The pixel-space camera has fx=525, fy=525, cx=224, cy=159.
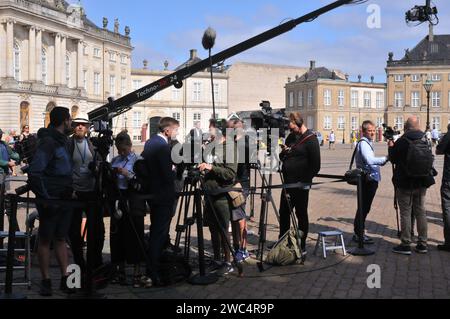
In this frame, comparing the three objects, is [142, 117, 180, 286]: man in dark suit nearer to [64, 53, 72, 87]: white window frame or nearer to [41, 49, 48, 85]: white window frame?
[41, 49, 48, 85]: white window frame

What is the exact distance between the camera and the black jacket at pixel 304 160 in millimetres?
7688

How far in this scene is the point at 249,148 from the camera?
751 centimetres

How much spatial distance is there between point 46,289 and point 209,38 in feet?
11.5

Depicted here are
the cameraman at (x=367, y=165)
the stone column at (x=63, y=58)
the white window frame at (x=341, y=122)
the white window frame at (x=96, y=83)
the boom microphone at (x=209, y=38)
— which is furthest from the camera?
the white window frame at (x=341, y=122)

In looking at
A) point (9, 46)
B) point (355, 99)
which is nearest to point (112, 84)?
point (9, 46)

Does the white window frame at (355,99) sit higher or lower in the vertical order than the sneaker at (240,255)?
higher

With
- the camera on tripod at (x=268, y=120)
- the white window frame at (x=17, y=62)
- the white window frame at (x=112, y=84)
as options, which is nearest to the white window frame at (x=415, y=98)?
the white window frame at (x=112, y=84)

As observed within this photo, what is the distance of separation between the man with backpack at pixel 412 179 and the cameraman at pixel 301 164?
1.41 meters

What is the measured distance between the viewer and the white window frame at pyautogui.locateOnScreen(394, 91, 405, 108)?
8656 cm

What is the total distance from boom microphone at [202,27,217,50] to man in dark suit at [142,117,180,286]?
3.48 ft

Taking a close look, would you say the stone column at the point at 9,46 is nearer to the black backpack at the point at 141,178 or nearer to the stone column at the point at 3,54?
the stone column at the point at 3,54

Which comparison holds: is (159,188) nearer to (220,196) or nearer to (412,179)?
(220,196)

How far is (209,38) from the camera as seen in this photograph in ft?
21.0
